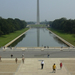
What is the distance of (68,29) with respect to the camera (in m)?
70.4

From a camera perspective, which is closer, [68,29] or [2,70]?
[2,70]

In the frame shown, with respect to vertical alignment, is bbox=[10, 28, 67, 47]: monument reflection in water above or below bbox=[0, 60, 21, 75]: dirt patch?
above

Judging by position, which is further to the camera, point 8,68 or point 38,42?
point 38,42

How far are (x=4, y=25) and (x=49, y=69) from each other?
4453 centimetres

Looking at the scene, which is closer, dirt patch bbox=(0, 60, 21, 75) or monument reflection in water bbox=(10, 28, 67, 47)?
dirt patch bbox=(0, 60, 21, 75)

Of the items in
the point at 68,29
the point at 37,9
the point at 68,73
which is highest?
the point at 37,9

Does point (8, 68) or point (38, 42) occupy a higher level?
point (38, 42)

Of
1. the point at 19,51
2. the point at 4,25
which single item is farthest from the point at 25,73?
the point at 4,25

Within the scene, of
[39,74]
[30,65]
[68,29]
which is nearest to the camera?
[39,74]

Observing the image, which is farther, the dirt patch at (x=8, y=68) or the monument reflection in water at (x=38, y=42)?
the monument reflection in water at (x=38, y=42)

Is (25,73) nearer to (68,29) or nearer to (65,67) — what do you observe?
(65,67)

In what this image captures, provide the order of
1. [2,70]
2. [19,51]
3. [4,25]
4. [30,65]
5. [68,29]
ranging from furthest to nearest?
[68,29], [4,25], [19,51], [30,65], [2,70]

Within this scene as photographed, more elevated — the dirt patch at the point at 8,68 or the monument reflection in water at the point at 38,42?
the monument reflection in water at the point at 38,42

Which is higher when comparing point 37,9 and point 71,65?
point 37,9
